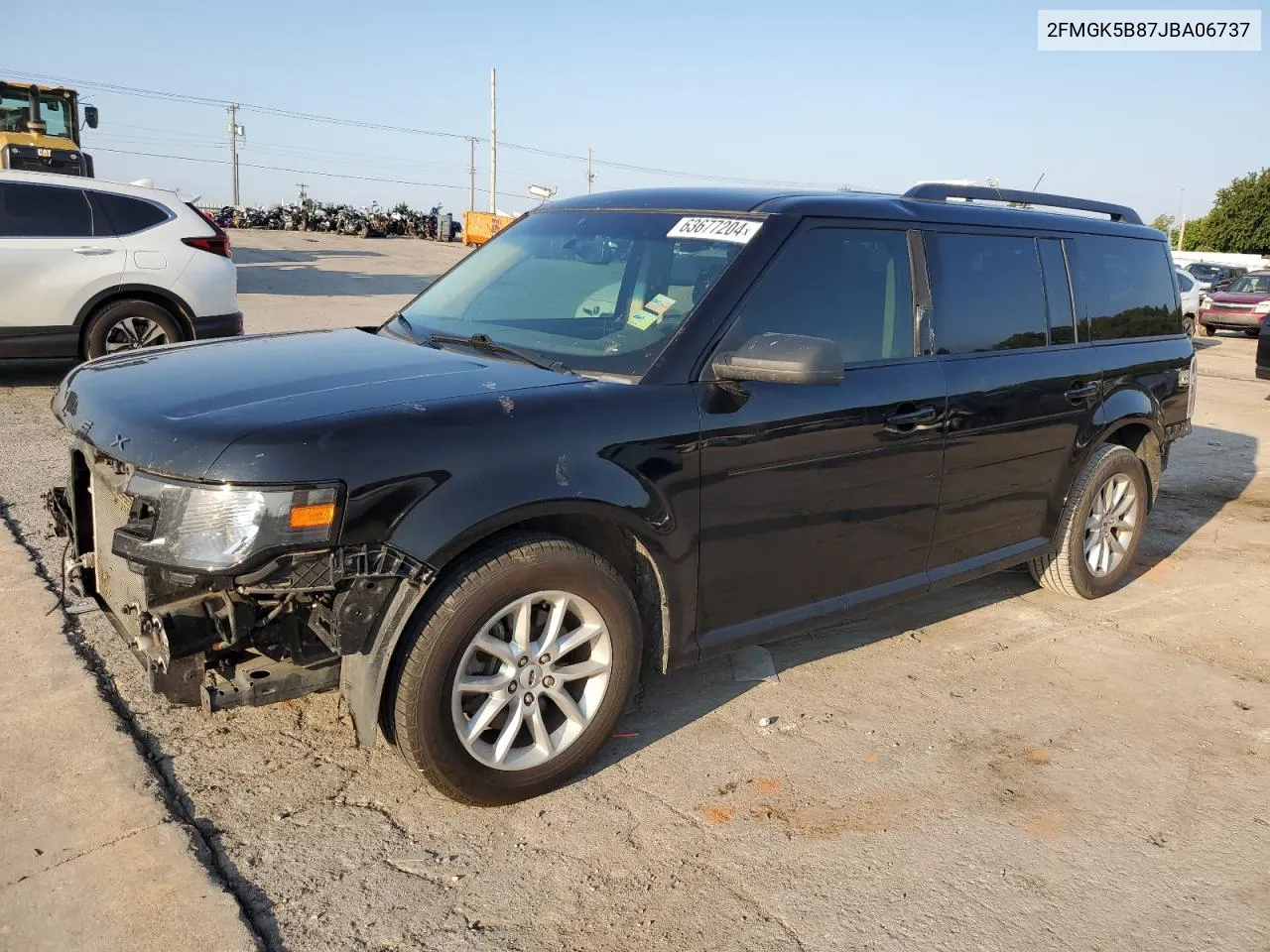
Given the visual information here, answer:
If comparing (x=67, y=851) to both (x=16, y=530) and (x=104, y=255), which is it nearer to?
(x=16, y=530)

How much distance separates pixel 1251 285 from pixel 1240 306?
4.70ft

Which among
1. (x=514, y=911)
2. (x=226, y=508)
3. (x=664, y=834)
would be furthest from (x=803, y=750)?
(x=226, y=508)

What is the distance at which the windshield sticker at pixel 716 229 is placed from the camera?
365 centimetres

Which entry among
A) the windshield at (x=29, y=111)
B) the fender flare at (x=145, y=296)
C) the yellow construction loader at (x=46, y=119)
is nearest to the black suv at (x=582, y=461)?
the fender flare at (x=145, y=296)

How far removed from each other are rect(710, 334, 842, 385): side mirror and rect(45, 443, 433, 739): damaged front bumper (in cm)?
121

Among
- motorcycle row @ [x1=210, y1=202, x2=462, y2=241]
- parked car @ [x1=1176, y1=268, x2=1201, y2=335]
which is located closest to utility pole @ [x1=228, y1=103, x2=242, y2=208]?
motorcycle row @ [x1=210, y1=202, x2=462, y2=241]

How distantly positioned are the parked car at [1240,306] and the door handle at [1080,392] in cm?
2218

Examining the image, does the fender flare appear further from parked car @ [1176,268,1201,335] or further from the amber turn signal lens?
parked car @ [1176,268,1201,335]

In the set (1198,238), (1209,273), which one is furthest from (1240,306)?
(1198,238)

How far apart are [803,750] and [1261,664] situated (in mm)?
2467

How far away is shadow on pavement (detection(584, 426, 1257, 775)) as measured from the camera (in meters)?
3.80

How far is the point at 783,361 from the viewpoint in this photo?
10.7ft

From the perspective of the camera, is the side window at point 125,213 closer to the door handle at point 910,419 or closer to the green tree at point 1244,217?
the door handle at point 910,419

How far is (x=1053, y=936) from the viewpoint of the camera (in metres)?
2.74
